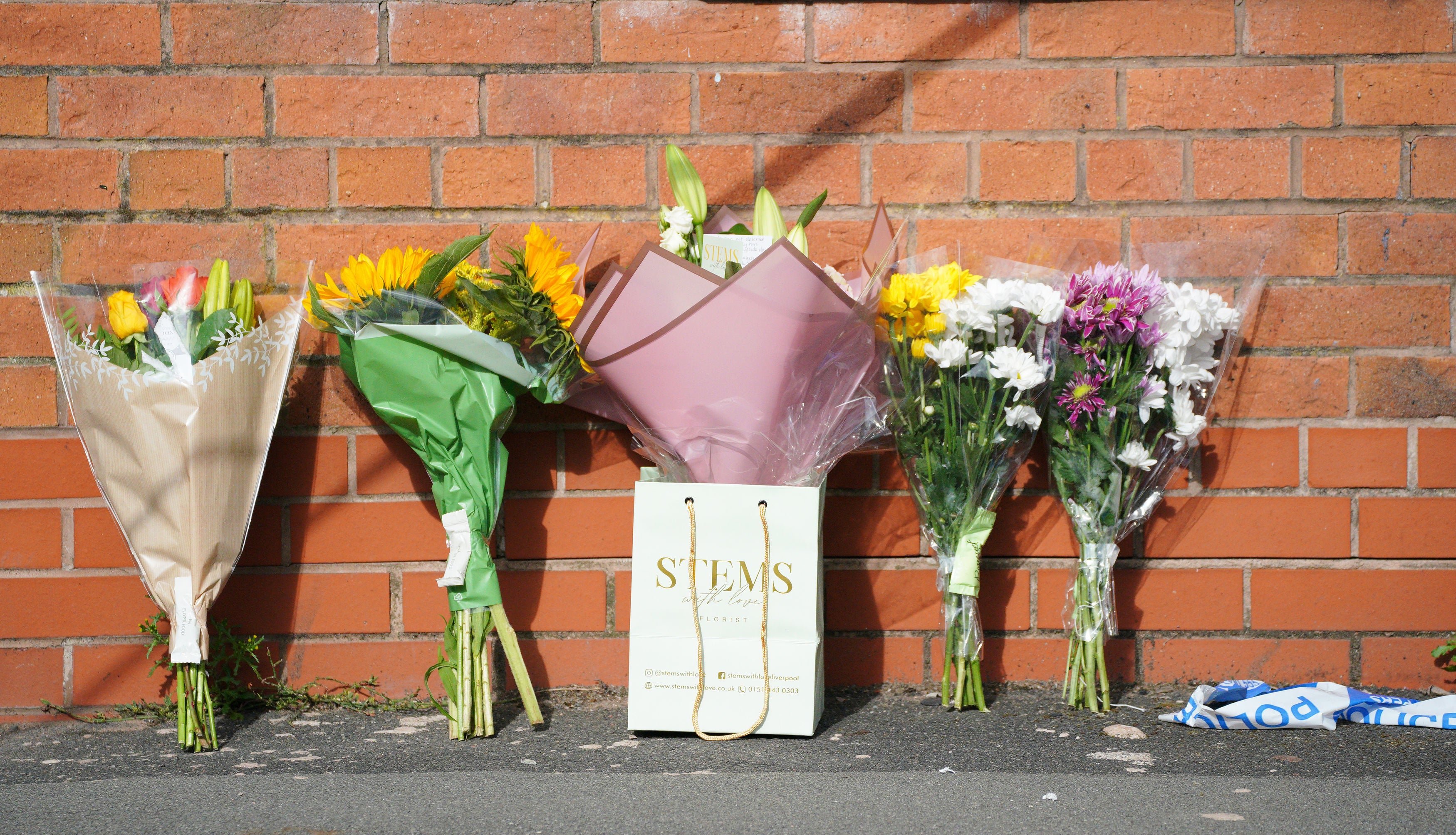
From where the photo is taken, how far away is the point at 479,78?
2.06 meters

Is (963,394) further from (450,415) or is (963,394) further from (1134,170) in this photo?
(450,415)

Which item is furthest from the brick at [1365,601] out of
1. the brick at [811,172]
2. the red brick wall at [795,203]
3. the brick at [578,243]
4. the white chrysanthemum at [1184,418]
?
the brick at [578,243]

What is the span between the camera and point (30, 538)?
6.67ft

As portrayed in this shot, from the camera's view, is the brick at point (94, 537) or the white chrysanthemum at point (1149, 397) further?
the brick at point (94, 537)

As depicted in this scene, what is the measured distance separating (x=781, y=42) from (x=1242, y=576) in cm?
143

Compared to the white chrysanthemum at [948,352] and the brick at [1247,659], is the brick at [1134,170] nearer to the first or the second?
the white chrysanthemum at [948,352]

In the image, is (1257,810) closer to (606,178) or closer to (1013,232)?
(1013,232)

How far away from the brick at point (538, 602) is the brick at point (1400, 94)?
1798 mm

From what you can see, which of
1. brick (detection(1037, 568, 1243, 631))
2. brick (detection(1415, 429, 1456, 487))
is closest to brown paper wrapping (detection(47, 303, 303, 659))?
brick (detection(1037, 568, 1243, 631))

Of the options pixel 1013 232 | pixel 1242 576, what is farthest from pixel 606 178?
pixel 1242 576

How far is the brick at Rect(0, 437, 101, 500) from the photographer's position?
2029mm

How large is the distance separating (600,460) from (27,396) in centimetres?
114

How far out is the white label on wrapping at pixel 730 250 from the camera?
1.84m

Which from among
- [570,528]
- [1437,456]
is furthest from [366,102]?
[1437,456]
